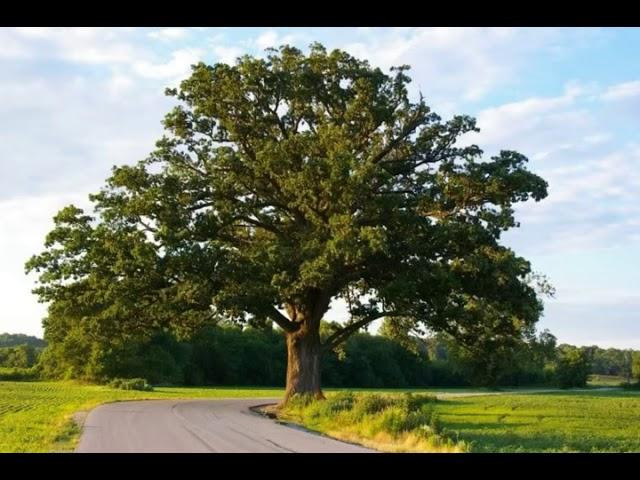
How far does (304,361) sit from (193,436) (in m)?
19.2

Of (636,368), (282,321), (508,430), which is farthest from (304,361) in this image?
(636,368)

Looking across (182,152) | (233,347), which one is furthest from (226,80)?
(233,347)

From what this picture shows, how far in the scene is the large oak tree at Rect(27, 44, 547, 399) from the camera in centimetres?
3431

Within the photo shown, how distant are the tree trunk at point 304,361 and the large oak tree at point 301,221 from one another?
0.24 feet

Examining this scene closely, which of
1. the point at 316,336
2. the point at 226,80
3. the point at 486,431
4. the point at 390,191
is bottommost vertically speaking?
the point at 486,431

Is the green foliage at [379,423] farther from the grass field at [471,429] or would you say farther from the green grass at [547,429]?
the green grass at [547,429]

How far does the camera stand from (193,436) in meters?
20.2

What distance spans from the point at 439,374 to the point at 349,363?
20.5 m

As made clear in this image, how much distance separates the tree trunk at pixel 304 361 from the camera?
38.7 meters

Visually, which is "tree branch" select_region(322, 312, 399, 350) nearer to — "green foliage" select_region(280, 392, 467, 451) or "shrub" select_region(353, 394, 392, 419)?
"green foliage" select_region(280, 392, 467, 451)

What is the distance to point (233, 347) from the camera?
11456 centimetres

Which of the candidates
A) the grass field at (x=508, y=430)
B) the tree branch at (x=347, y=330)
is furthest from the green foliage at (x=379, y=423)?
the tree branch at (x=347, y=330)
